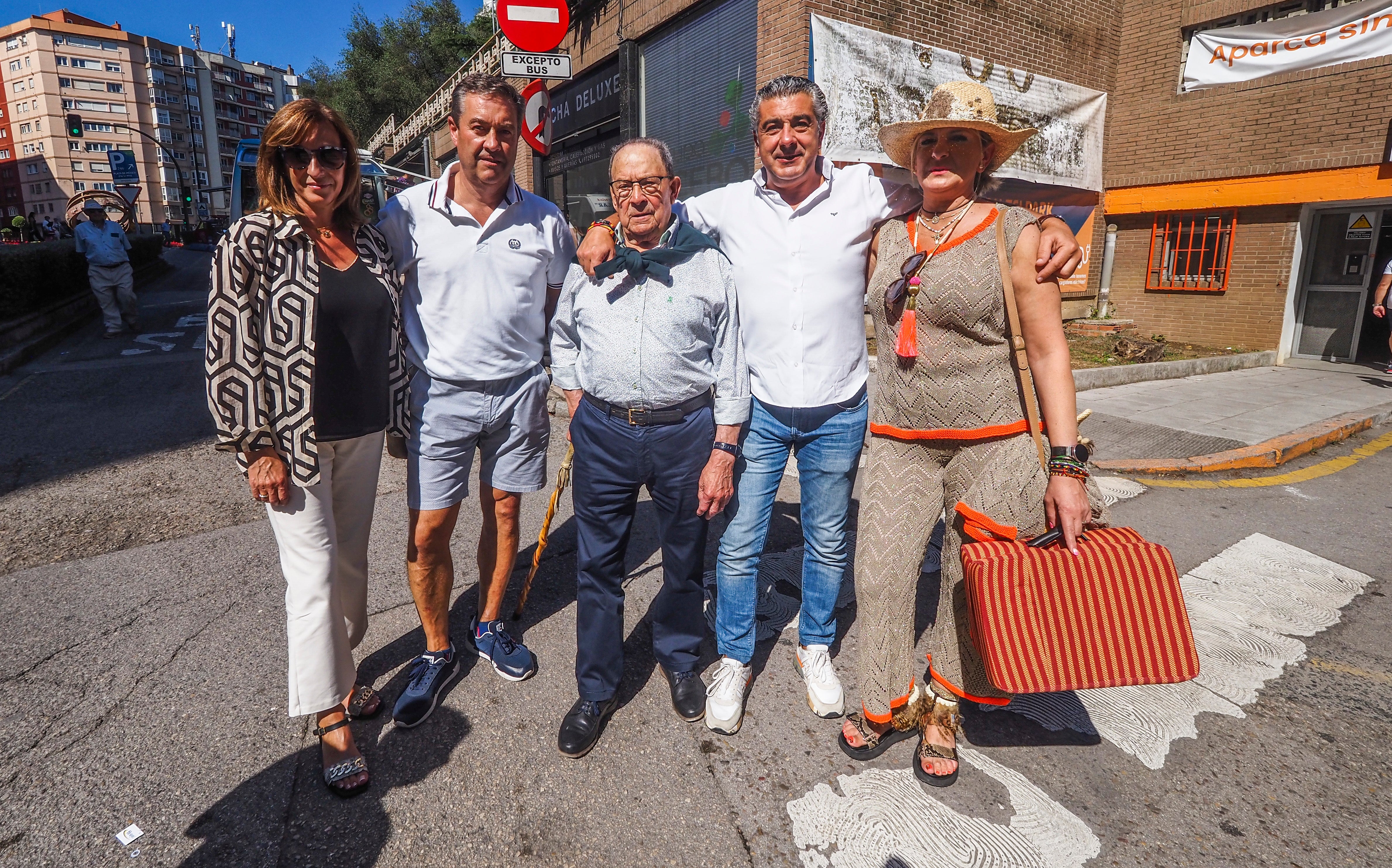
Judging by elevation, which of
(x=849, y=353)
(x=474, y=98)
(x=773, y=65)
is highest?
(x=773, y=65)

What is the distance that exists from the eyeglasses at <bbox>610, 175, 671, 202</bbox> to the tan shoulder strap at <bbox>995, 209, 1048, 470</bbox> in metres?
1.06

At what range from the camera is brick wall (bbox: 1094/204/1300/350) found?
37.3 ft

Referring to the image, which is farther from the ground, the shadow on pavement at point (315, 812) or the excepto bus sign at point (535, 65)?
the excepto bus sign at point (535, 65)

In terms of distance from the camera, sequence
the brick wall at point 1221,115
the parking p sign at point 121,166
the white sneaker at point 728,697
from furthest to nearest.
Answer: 1. the parking p sign at point 121,166
2. the brick wall at point 1221,115
3. the white sneaker at point 728,697

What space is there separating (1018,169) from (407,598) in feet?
37.8

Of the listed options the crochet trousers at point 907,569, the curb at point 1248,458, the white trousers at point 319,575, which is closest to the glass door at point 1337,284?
the curb at point 1248,458

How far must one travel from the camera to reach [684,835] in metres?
2.14

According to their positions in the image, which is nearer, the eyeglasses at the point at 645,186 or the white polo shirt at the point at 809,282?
the eyeglasses at the point at 645,186

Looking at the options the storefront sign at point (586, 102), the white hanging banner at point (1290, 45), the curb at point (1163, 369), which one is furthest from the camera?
the storefront sign at point (586, 102)

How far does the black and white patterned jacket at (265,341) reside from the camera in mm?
2102

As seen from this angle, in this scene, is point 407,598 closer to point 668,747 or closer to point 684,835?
point 668,747

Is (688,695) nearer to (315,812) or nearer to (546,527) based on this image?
(546,527)

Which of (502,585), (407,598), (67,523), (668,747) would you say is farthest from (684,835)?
(67,523)

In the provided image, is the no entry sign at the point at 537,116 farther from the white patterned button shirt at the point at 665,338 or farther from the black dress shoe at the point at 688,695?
the black dress shoe at the point at 688,695
